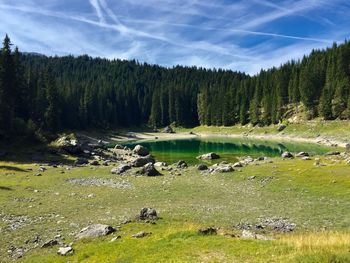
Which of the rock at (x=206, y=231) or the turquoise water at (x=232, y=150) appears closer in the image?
the rock at (x=206, y=231)

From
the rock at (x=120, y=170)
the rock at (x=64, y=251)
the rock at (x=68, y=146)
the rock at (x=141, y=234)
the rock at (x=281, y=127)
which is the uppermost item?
the rock at (x=281, y=127)

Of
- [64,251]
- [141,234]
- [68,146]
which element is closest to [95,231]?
[64,251]

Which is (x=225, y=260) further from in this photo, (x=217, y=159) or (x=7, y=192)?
(x=217, y=159)

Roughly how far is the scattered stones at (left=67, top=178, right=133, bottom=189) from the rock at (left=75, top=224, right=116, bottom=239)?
20010mm

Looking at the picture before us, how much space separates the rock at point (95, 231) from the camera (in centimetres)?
2495

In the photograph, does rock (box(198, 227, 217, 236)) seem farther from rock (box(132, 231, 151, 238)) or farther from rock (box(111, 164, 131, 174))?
rock (box(111, 164, 131, 174))

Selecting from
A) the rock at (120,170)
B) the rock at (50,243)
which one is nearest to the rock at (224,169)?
the rock at (120,170)

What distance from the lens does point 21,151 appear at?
75938 mm

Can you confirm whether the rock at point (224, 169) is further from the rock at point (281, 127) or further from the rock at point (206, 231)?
the rock at point (281, 127)

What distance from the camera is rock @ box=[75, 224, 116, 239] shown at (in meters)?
25.0

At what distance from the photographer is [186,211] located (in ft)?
108

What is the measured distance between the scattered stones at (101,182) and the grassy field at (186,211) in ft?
1.33

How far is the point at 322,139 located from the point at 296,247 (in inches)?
4200

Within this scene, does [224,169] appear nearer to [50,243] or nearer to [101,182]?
[101,182]
